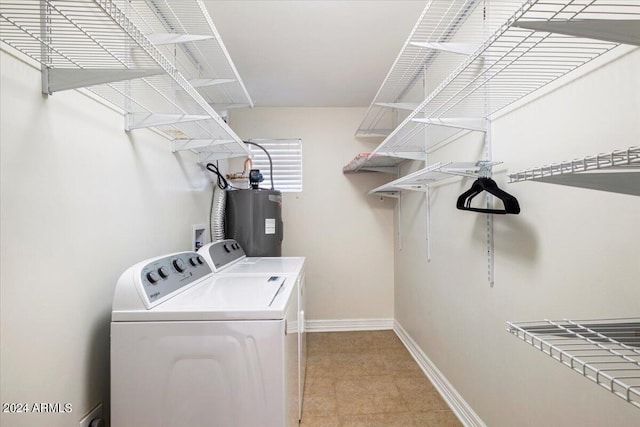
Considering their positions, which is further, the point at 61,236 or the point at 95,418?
the point at 95,418

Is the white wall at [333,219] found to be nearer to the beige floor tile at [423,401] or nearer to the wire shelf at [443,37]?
the wire shelf at [443,37]

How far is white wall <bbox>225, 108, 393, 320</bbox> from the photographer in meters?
3.26

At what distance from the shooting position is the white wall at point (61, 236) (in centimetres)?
87

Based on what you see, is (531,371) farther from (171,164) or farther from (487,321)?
(171,164)

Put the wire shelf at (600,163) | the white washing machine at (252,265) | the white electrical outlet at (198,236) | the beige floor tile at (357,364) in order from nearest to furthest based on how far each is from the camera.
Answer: the wire shelf at (600,163), the white washing machine at (252,265), the white electrical outlet at (198,236), the beige floor tile at (357,364)

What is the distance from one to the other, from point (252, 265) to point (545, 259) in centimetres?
167

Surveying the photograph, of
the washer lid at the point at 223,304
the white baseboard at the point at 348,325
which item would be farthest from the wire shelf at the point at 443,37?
the white baseboard at the point at 348,325

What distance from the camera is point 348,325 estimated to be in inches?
128

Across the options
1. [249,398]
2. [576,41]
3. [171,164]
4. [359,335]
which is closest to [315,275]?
[359,335]

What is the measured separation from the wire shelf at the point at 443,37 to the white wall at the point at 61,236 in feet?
4.63

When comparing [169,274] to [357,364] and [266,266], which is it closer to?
[266,266]

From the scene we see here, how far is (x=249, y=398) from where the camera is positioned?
1.08 metres

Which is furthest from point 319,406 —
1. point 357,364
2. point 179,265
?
point 179,265

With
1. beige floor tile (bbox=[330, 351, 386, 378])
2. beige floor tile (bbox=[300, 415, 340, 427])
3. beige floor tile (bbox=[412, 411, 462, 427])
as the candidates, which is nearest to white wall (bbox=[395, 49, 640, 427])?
beige floor tile (bbox=[412, 411, 462, 427])
